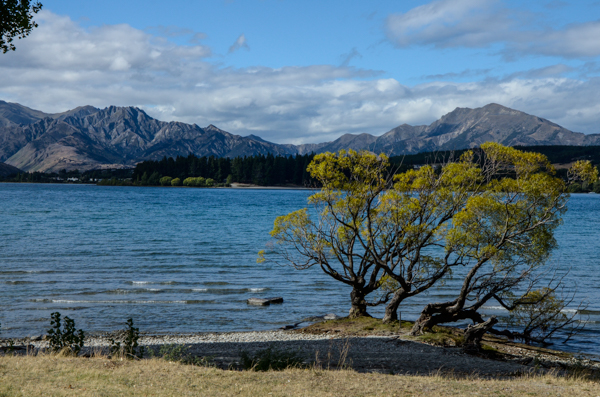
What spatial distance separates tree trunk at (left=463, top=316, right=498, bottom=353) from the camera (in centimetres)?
1992

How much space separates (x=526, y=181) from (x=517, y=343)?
27.4 feet

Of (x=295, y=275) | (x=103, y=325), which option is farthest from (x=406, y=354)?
(x=295, y=275)

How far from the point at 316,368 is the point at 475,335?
920 cm

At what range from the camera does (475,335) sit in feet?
66.9

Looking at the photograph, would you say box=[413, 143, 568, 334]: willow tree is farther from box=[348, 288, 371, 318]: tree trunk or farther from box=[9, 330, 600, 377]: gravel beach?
box=[348, 288, 371, 318]: tree trunk

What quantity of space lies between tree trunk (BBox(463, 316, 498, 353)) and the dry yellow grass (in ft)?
17.9

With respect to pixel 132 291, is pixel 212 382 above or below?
above

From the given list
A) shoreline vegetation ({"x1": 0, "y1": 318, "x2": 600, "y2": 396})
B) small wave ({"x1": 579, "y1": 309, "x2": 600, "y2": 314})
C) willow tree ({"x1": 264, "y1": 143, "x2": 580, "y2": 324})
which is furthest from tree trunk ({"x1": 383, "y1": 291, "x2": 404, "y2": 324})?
small wave ({"x1": 579, "y1": 309, "x2": 600, "y2": 314})

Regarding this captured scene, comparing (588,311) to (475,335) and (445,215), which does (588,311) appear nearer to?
(475,335)

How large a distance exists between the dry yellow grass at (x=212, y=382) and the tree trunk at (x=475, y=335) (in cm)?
544

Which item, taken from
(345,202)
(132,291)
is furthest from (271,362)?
(132,291)

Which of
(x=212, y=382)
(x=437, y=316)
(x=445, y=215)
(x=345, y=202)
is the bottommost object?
(x=437, y=316)

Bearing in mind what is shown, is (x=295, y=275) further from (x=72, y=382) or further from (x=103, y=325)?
(x=72, y=382)

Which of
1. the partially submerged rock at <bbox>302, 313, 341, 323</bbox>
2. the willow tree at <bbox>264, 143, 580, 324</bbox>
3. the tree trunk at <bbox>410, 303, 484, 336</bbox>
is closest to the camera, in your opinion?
the willow tree at <bbox>264, 143, 580, 324</bbox>
